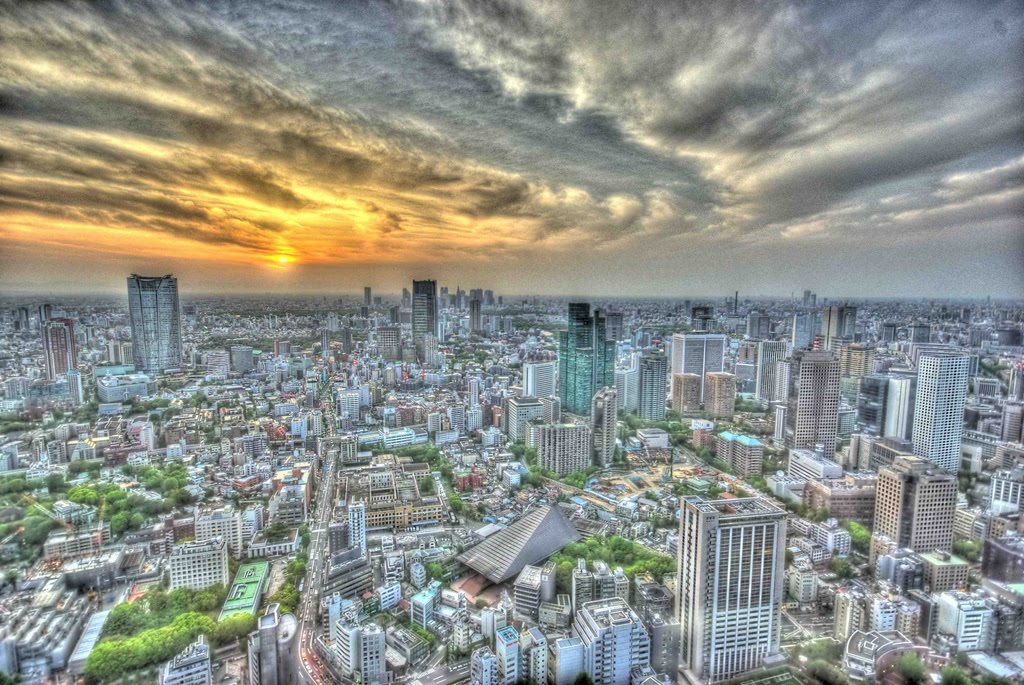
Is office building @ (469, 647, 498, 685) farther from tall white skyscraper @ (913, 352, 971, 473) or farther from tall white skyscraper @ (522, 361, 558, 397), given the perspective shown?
tall white skyscraper @ (522, 361, 558, 397)

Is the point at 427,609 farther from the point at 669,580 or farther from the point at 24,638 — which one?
the point at 24,638

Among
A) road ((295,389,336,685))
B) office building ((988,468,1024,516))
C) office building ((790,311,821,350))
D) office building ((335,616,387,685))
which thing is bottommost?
road ((295,389,336,685))

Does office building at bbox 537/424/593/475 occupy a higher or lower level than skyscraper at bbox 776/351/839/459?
lower

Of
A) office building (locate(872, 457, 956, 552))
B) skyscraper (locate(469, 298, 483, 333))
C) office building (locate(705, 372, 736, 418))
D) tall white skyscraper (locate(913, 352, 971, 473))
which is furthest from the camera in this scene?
skyscraper (locate(469, 298, 483, 333))

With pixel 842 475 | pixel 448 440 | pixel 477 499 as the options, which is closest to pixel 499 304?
pixel 448 440

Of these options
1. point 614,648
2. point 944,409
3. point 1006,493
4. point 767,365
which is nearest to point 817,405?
point 944,409

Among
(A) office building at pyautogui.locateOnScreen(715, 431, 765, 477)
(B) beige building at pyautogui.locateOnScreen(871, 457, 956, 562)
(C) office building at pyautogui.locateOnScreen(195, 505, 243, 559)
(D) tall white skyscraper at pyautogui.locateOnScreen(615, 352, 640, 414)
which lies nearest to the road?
(C) office building at pyautogui.locateOnScreen(195, 505, 243, 559)

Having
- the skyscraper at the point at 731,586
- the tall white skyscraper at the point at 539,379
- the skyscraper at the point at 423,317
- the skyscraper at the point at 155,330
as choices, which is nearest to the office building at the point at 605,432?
the tall white skyscraper at the point at 539,379

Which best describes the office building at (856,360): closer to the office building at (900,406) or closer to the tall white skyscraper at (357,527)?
the office building at (900,406)
